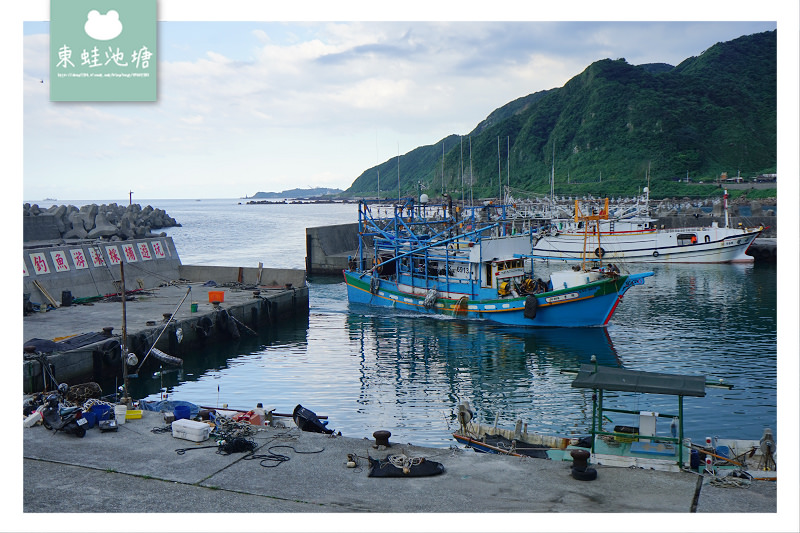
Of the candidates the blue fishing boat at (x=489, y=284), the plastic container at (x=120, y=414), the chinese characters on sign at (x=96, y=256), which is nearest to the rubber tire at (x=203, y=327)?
the chinese characters on sign at (x=96, y=256)

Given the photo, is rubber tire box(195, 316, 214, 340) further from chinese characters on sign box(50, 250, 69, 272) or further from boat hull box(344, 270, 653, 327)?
boat hull box(344, 270, 653, 327)

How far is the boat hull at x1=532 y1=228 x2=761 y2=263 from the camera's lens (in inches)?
2068

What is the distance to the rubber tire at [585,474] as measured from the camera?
9.68m

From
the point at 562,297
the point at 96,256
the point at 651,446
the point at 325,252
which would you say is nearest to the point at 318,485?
the point at 651,446

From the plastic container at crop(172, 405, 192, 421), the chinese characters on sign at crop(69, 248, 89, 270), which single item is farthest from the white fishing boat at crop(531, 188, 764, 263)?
the plastic container at crop(172, 405, 192, 421)

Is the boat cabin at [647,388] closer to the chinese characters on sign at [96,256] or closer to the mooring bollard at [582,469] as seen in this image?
the mooring bollard at [582,469]

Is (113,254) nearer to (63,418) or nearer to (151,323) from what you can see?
(151,323)

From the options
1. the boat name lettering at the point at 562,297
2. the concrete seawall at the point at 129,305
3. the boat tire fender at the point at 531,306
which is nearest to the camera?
the concrete seawall at the point at 129,305

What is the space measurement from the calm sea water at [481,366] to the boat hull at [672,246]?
14500 mm

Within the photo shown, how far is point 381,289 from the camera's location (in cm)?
3594

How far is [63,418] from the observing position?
39.0 ft

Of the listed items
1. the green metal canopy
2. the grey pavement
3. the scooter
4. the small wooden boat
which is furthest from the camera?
the scooter

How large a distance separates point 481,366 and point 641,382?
14.4 meters

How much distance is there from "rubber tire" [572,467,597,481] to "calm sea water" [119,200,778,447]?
7.67ft
